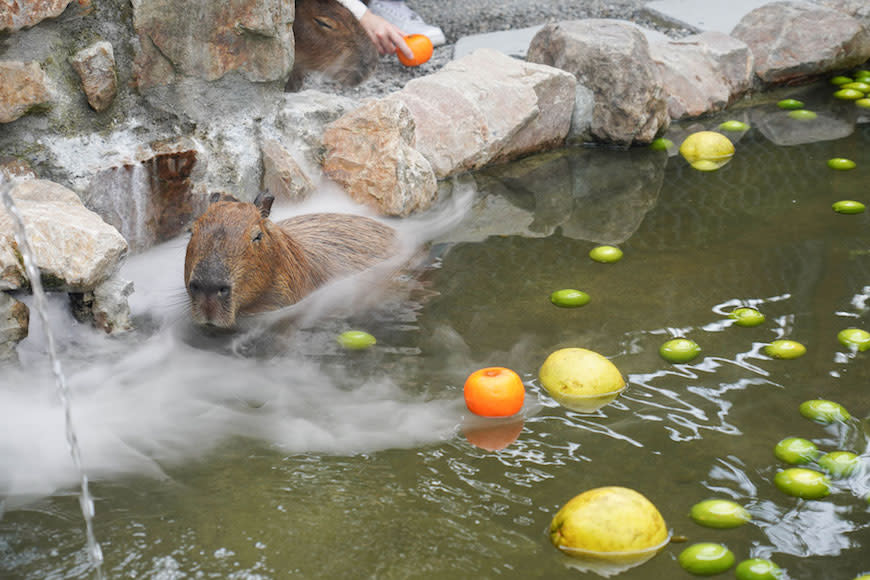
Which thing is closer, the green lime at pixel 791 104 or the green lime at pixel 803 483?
the green lime at pixel 803 483

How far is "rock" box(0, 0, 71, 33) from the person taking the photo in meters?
3.27

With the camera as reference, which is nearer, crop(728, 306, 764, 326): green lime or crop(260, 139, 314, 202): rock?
crop(728, 306, 764, 326): green lime

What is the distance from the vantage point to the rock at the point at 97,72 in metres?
3.57

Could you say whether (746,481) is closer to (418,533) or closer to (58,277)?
(418,533)

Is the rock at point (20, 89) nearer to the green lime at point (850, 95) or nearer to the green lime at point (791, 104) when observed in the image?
the green lime at point (791, 104)

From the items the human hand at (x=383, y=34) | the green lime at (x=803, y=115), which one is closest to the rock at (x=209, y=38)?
the human hand at (x=383, y=34)

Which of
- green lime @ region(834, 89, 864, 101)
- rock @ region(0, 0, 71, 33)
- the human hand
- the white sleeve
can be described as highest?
rock @ region(0, 0, 71, 33)

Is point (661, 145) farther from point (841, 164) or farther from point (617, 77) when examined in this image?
point (841, 164)

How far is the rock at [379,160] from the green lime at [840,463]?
2430 millimetres

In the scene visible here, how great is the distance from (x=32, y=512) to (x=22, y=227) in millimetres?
898

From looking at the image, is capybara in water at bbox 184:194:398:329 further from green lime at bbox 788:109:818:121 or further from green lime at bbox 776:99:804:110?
green lime at bbox 776:99:804:110

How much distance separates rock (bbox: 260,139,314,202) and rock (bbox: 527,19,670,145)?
6.36ft

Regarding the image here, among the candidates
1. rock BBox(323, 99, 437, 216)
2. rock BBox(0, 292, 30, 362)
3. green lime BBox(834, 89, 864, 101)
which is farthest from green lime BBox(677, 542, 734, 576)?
green lime BBox(834, 89, 864, 101)

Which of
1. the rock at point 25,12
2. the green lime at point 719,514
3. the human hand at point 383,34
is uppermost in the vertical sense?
the rock at point 25,12
